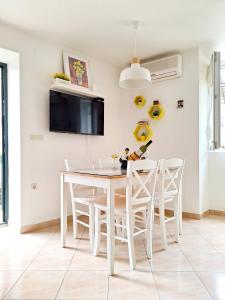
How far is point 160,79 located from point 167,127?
767 mm

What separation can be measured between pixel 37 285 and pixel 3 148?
75.6 inches

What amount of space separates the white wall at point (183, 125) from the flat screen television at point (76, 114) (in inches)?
32.2

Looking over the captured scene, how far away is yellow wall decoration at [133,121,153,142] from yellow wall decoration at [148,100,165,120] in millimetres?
177

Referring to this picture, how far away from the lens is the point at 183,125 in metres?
3.73

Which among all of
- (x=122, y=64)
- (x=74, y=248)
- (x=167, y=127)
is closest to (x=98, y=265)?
(x=74, y=248)

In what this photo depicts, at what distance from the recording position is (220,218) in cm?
363

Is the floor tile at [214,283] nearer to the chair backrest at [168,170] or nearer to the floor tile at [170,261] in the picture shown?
the floor tile at [170,261]

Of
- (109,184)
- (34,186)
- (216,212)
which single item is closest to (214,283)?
(109,184)

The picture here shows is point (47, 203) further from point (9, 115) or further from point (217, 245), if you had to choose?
point (217, 245)

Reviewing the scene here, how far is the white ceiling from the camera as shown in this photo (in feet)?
8.15

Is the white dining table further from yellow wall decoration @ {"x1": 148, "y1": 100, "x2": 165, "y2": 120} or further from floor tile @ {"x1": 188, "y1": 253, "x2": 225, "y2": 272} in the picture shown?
yellow wall decoration @ {"x1": 148, "y1": 100, "x2": 165, "y2": 120}

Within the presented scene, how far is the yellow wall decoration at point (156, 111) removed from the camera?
3.94m

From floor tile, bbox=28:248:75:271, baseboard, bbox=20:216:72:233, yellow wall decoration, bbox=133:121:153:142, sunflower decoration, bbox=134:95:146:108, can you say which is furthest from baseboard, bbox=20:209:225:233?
sunflower decoration, bbox=134:95:146:108

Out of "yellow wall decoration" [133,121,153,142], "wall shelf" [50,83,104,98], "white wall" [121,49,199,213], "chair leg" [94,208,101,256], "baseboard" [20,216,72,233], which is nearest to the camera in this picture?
"chair leg" [94,208,101,256]
